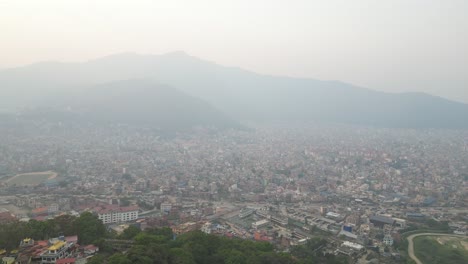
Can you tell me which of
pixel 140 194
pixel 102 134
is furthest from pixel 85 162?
pixel 102 134

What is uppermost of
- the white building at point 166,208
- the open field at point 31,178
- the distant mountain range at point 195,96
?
the distant mountain range at point 195,96

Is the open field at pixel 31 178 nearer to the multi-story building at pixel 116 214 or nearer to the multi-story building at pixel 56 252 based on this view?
the multi-story building at pixel 116 214

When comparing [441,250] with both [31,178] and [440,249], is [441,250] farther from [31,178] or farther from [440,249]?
[31,178]

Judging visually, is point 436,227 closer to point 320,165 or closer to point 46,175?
point 320,165

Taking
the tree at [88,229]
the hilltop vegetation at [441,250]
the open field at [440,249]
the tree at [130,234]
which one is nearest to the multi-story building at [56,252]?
the tree at [88,229]

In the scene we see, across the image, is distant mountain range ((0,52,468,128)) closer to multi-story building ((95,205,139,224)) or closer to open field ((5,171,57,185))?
open field ((5,171,57,185))

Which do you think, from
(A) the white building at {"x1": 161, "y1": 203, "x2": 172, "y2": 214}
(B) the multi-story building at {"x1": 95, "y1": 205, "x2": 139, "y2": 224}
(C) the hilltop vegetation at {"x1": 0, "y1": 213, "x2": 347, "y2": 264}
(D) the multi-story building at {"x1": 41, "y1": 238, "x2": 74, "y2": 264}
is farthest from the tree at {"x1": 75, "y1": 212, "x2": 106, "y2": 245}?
(A) the white building at {"x1": 161, "y1": 203, "x2": 172, "y2": 214}
